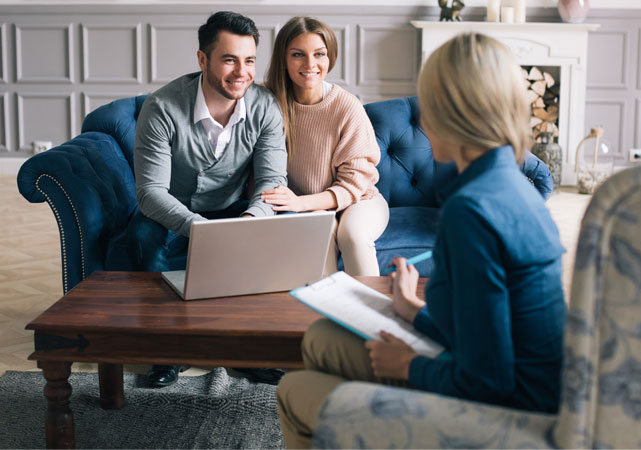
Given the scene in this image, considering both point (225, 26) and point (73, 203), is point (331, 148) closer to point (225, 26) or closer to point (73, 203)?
point (225, 26)

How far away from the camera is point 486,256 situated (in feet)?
2.98

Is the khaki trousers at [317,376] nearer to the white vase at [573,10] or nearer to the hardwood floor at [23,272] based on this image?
the hardwood floor at [23,272]

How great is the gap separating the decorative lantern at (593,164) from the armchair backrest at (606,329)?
4.92 meters

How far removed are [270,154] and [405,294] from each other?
3.91 feet

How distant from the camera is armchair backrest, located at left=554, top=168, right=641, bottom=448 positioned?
2.58 ft

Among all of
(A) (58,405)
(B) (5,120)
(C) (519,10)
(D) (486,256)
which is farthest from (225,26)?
(B) (5,120)

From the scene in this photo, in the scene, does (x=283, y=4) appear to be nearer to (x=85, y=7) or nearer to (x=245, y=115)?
(x=85, y=7)

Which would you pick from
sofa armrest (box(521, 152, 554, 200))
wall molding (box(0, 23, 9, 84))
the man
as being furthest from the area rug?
wall molding (box(0, 23, 9, 84))

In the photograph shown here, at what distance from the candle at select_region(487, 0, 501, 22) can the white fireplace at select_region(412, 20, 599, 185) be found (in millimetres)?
75

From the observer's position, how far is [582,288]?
0.80 m

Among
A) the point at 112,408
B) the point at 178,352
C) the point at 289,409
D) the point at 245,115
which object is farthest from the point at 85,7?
the point at 289,409

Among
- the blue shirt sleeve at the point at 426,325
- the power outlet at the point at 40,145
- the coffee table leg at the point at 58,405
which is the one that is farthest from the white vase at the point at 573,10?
the coffee table leg at the point at 58,405

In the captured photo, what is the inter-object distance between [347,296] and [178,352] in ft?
1.22

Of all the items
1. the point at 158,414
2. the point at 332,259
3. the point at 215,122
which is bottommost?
the point at 158,414
